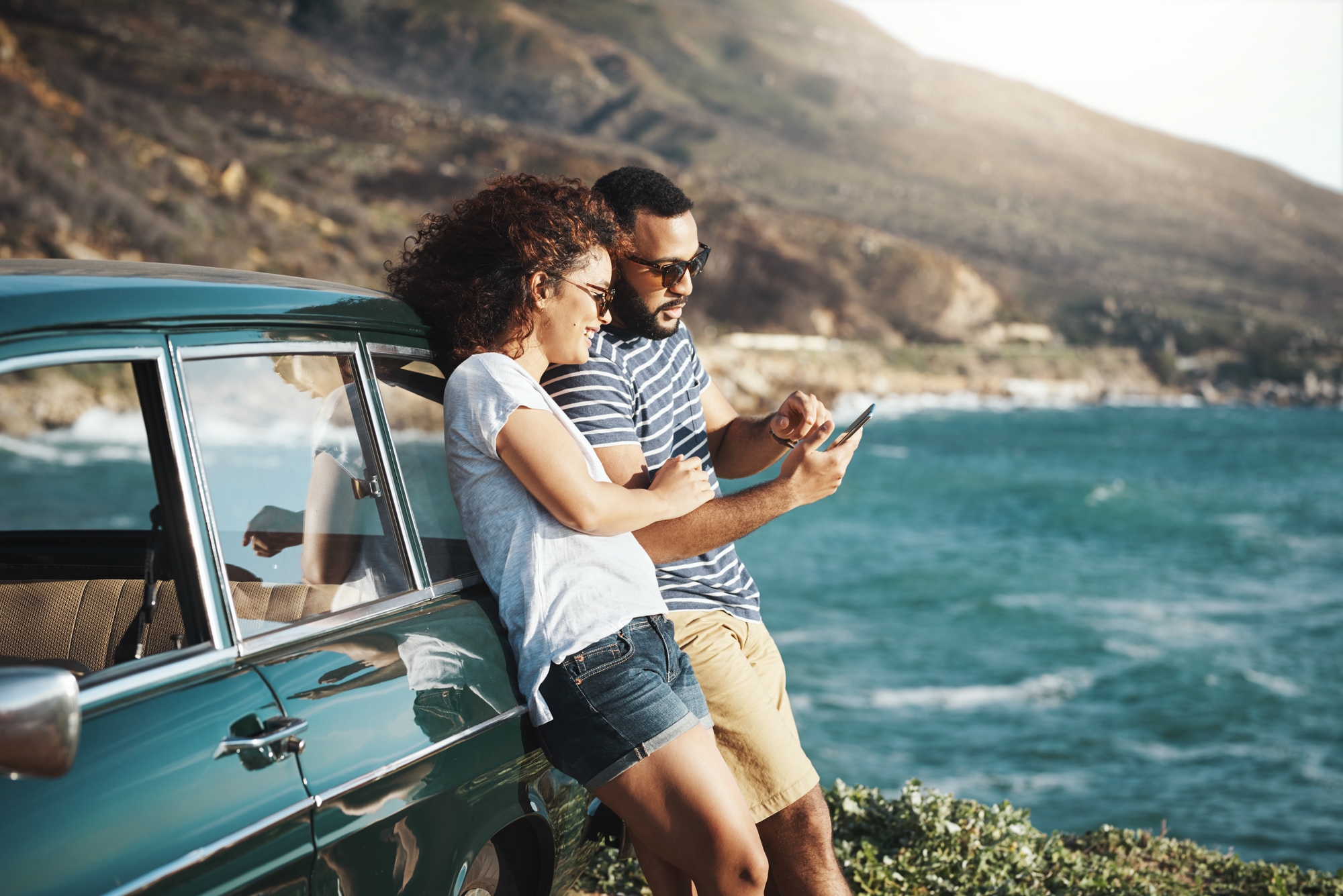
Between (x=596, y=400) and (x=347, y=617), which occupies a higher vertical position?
(x=596, y=400)

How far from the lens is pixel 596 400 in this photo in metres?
2.61

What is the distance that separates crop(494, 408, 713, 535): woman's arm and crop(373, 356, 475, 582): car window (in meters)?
0.26

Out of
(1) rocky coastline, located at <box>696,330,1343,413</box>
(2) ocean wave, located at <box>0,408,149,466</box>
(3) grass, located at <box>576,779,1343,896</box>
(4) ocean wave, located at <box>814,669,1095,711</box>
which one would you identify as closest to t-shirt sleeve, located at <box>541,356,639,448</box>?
(3) grass, located at <box>576,779,1343,896</box>

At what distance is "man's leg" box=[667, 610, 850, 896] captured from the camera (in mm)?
2629

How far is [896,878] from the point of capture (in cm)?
381

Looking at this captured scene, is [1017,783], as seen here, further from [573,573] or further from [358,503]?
[358,503]

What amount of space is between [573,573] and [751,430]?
1.14m

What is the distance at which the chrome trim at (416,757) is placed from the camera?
186 cm

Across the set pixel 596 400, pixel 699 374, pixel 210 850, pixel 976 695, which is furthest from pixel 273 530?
pixel 976 695

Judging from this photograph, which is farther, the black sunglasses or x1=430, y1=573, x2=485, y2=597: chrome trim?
→ the black sunglasses

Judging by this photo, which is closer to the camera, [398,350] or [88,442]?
[398,350]

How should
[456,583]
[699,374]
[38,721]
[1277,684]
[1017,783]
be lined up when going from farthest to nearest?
[1277,684] < [1017,783] < [699,374] < [456,583] < [38,721]

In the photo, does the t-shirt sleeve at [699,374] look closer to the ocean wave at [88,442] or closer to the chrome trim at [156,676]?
the chrome trim at [156,676]

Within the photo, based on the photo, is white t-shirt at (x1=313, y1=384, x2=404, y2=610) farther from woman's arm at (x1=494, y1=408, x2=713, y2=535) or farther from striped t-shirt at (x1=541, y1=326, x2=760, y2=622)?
striped t-shirt at (x1=541, y1=326, x2=760, y2=622)
